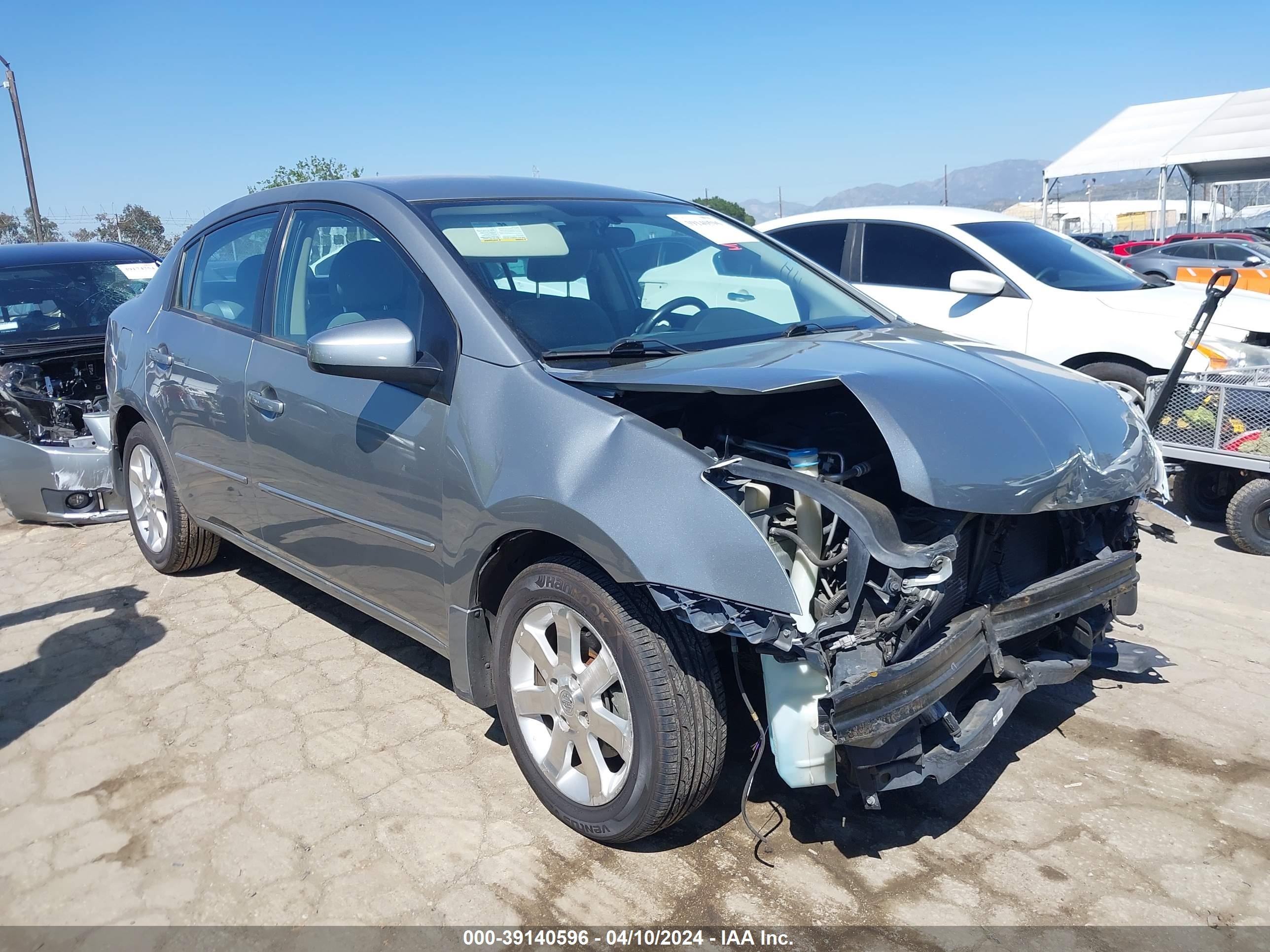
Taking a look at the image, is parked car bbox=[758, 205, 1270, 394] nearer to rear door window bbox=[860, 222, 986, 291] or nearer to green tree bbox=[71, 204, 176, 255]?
rear door window bbox=[860, 222, 986, 291]

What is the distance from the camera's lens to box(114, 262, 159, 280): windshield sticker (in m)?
6.93

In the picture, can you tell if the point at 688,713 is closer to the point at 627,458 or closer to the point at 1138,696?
the point at 627,458

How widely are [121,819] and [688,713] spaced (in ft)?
5.93

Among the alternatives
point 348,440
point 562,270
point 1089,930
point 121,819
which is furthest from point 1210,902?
point 121,819

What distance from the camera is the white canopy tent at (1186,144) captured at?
31.4m

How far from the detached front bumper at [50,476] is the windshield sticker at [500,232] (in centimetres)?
353

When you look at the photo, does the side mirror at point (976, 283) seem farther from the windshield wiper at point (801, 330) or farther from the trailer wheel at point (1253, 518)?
the windshield wiper at point (801, 330)

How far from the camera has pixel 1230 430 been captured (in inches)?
202

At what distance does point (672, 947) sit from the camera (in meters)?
2.32

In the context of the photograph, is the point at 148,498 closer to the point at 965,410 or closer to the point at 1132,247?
the point at 965,410

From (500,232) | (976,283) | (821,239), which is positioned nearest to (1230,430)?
(976,283)

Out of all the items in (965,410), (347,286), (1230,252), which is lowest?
(1230,252)

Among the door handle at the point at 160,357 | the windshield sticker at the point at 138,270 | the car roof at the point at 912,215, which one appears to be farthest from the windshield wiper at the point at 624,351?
the windshield sticker at the point at 138,270

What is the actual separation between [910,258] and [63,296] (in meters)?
5.72
